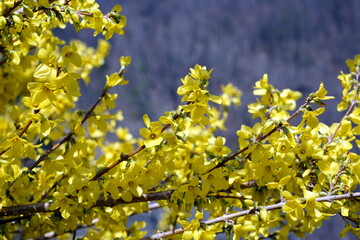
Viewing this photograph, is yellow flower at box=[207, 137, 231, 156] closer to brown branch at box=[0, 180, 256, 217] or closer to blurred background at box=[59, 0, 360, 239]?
brown branch at box=[0, 180, 256, 217]

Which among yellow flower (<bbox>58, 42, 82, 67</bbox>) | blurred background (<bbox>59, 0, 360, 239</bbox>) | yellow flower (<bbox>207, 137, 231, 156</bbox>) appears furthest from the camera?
blurred background (<bbox>59, 0, 360, 239</bbox>)

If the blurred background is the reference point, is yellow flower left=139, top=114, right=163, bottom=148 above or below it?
below

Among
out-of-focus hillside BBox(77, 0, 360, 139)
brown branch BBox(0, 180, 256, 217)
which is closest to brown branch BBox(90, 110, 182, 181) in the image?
brown branch BBox(0, 180, 256, 217)

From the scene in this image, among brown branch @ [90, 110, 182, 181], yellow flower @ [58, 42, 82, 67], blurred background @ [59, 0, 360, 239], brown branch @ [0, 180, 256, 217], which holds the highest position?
blurred background @ [59, 0, 360, 239]

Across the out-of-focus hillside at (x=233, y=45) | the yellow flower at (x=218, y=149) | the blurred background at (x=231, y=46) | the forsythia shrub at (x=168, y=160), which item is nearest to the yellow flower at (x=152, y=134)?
the forsythia shrub at (x=168, y=160)

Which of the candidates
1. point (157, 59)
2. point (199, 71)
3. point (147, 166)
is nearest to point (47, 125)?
point (147, 166)

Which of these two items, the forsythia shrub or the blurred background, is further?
the blurred background

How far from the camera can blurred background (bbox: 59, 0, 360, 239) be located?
879 centimetres

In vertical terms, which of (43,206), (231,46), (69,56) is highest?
(231,46)

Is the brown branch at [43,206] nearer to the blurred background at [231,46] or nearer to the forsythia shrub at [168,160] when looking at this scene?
the forsythia shrub at [168,160]

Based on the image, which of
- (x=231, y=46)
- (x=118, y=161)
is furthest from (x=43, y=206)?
(x=231, y=46)

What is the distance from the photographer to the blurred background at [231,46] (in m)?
8.79

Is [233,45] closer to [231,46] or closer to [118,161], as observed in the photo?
[231,46]

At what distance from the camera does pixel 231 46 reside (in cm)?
1016
